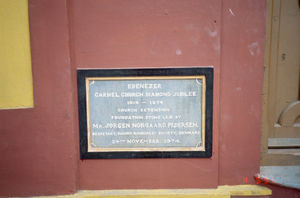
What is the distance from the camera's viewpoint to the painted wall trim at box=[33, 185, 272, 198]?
6.49 ft

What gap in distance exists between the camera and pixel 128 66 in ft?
6.25

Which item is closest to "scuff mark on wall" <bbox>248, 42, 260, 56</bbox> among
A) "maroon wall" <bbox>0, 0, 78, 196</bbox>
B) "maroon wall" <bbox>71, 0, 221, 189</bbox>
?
"maroon wall" <bbox>71, 0, 221, 189</bbox>

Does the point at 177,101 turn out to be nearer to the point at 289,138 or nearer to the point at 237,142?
the point at 237,142

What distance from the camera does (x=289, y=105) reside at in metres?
2.25

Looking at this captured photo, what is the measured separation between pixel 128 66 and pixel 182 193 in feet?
4.55

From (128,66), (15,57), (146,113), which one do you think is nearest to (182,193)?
(146,113)

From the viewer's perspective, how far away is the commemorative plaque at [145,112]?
75.2 inches

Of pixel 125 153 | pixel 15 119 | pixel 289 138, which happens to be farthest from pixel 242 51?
pixel 15 119

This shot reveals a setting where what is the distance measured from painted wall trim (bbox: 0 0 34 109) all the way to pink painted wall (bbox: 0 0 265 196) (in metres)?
0.08

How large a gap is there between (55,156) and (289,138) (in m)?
2.60

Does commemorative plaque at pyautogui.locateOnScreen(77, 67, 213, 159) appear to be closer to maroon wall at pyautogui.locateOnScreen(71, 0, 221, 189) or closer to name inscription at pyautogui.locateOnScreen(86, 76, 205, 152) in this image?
name inscription at pyautogui.locateOnScreen(86, 76, 205, 152)

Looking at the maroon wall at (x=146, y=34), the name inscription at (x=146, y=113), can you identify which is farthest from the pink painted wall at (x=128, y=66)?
the name inscription at (x=146, y=113)

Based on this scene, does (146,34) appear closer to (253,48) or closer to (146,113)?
(146,113)

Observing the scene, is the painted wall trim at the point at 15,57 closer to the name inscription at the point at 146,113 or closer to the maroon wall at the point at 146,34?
the maroon wall at the point at 146,34
